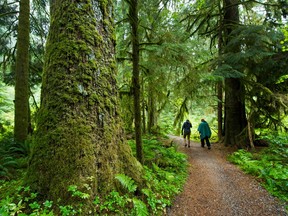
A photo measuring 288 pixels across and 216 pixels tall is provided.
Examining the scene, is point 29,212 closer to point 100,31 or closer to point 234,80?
point 100,31

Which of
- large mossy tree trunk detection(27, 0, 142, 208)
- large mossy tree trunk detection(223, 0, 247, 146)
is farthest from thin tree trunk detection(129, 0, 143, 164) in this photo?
large mossy tree trunk detection(223, 0, 247, 146)

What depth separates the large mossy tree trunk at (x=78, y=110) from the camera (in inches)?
111

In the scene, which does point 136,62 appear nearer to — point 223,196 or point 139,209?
point 139,209

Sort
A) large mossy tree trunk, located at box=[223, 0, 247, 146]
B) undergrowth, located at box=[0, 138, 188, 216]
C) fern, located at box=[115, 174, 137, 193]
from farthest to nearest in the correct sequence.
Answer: large mossy tree trunk, located at box=[223, 0, 247, 146] → fern, located at box=[115, 174, 137, 193] → undergrowth, located at box=[0, 138, 188, 216]

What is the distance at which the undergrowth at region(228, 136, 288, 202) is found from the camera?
5.19m

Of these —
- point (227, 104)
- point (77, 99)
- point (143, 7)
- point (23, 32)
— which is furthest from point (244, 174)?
point (23, 32)

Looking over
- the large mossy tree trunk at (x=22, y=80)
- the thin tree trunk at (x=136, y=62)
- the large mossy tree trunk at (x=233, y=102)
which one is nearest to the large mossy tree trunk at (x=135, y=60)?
the thin tree trunk at (x=136, y=62)

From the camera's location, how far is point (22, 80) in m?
5.88

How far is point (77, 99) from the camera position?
118 inches

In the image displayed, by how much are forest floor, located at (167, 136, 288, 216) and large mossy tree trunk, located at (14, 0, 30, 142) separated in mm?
4543

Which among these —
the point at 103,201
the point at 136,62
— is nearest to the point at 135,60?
the point at 136,62

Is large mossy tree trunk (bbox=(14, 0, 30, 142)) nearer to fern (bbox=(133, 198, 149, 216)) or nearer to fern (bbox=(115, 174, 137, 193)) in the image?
fern (bbox=(115, 174, 137, 193))

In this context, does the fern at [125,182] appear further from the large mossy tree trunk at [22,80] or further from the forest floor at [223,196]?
the large mossy tree trunk at [22,80]

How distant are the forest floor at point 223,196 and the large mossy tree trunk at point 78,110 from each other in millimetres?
1791
